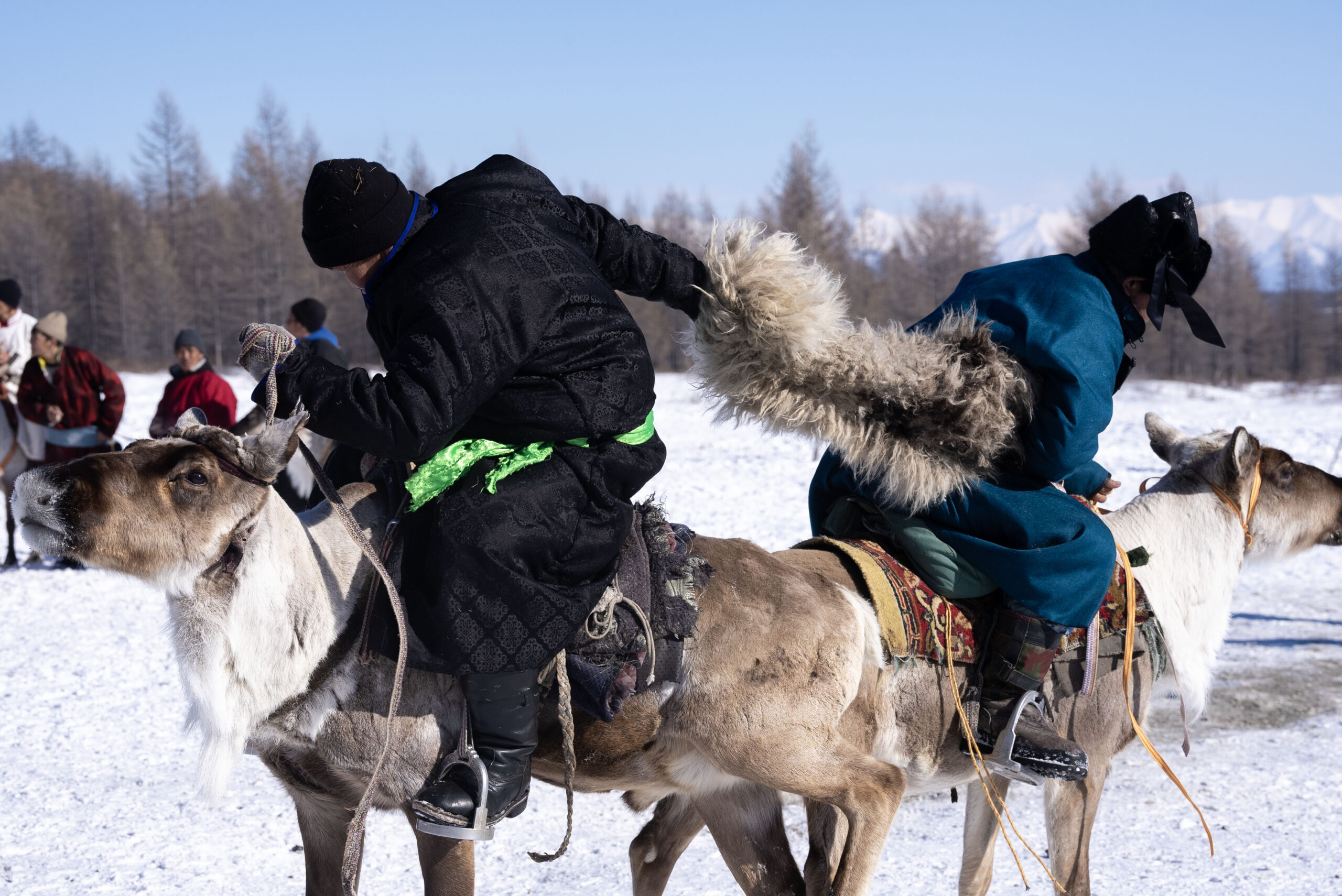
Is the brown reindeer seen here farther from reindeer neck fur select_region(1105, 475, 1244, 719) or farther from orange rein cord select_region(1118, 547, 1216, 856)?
reindeer neck fur select_region(1105, 475, 1244, 719)

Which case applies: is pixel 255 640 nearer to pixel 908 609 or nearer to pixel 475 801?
pixel 475 801

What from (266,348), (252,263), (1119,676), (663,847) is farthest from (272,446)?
(252,263)

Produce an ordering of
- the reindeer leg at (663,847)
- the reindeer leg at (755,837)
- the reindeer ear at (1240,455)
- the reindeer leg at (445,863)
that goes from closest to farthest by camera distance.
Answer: the reindeer leg at (445,863)
the reindeer leg at (755,837)
the reindeer leg at (663,847)
the reindeer ear at (1240,455)

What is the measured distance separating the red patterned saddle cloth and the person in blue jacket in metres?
0.12

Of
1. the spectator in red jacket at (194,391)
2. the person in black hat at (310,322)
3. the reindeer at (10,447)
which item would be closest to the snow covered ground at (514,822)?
the spectator in red jacket at (194,391)

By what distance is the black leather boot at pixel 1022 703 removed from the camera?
306 centimetres

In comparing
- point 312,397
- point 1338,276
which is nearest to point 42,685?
point 312,397

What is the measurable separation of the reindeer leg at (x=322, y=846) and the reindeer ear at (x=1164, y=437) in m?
3.22

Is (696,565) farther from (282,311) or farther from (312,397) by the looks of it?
(282,311)

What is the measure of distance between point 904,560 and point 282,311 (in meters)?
46.7

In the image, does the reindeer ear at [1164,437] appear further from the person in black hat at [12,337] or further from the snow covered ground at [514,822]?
the person in black hat at [12,337]

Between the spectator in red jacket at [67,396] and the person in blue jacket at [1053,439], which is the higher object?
the person in blue jacket at [1053,439]

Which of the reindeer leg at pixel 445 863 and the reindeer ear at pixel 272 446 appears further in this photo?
the reindeer leg at pixel 445 863

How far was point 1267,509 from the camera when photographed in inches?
153
